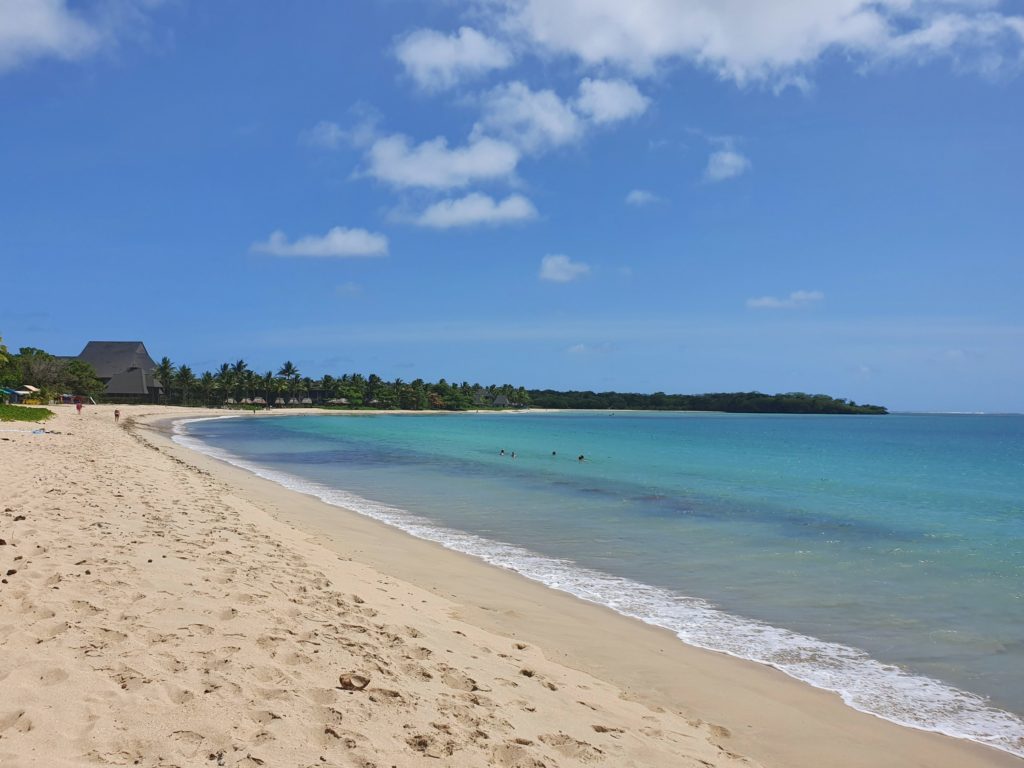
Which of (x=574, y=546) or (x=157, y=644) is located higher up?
(x=157, y=644)

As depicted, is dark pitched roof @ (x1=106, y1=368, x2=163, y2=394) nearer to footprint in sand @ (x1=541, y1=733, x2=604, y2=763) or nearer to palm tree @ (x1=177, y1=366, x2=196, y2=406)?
palm tree @ (x1=177, y1=366, x2=196, y2=406)

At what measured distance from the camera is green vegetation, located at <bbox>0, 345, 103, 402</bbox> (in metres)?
63.8

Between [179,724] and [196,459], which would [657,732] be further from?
[196,459]

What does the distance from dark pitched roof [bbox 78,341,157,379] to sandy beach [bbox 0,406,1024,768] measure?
341 ft

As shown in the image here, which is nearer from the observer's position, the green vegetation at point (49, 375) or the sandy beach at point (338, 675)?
the sandy beach at point (338, 675)

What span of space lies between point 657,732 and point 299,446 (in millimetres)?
38367

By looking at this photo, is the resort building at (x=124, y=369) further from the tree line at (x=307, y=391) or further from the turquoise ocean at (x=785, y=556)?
the turquoise ocean at (x=785, y=556)

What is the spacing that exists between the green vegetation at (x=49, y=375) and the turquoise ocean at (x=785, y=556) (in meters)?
48.5

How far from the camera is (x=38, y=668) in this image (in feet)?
12.7

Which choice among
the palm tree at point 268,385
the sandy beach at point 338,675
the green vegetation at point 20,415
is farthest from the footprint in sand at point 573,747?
the palm tree at point 268,385

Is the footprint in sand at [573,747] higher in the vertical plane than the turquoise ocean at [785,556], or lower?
higher

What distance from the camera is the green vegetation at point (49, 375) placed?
2511 inches

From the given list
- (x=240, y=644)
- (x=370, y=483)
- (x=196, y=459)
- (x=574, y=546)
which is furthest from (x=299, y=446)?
(x=240, y=644)

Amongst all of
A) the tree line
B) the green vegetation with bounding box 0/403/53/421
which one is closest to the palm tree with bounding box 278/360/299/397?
the tree line
